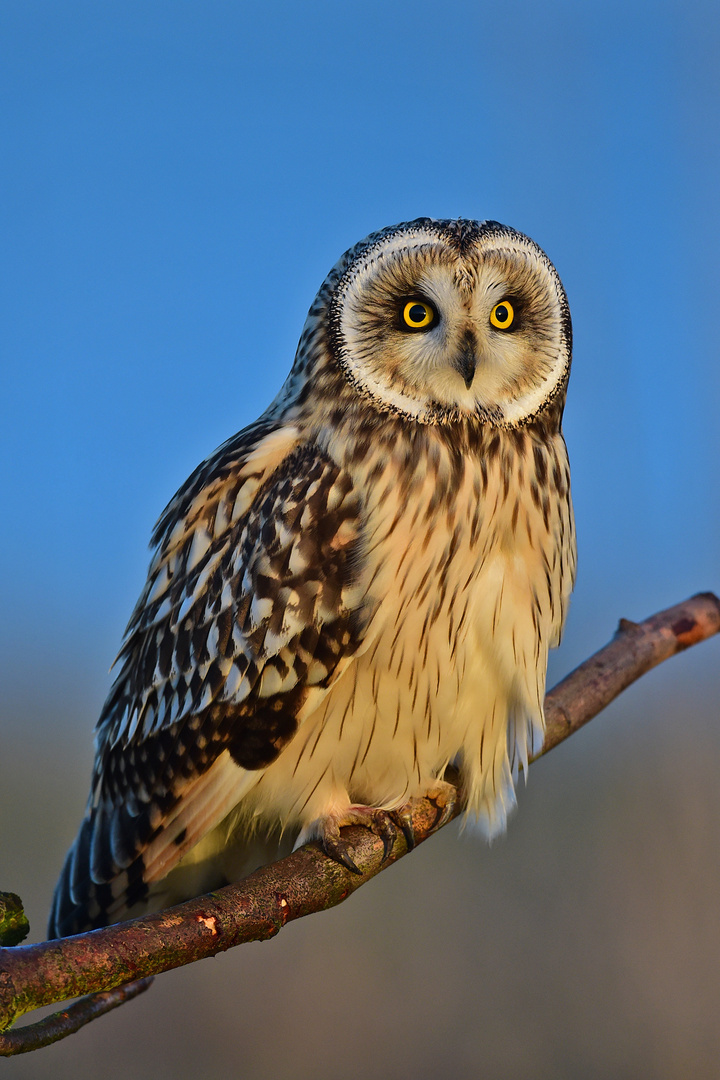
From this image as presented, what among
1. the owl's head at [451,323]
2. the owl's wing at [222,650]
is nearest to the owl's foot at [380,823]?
the owl's wing at [222,650]

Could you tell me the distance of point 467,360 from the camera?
1.55m

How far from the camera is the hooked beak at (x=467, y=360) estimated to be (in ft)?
5.09

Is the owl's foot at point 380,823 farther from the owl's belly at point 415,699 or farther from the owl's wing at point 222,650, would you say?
the owl's wing at point 222,650

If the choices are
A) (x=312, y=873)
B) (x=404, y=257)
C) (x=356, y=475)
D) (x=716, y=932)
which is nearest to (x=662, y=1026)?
(x=716, y=932)

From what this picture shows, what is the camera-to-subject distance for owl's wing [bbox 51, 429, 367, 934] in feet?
5.14

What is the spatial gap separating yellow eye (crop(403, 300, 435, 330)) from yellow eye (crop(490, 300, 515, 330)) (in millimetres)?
121

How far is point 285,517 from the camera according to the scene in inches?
63.1

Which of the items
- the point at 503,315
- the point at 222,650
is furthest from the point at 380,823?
the point at 503,315

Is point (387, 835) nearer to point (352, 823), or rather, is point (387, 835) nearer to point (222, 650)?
point (352, 823)

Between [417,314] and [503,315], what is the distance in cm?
17

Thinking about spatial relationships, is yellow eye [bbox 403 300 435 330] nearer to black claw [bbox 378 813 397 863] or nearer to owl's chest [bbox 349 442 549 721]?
owl's chest [bbox 349 442 549 721]

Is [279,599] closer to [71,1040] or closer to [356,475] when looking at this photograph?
[356,475]

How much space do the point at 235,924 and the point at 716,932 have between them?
2782mm

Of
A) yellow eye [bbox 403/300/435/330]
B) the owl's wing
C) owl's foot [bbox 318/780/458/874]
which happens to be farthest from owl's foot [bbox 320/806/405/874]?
yellow eye [bbox 403/300/435/330]
